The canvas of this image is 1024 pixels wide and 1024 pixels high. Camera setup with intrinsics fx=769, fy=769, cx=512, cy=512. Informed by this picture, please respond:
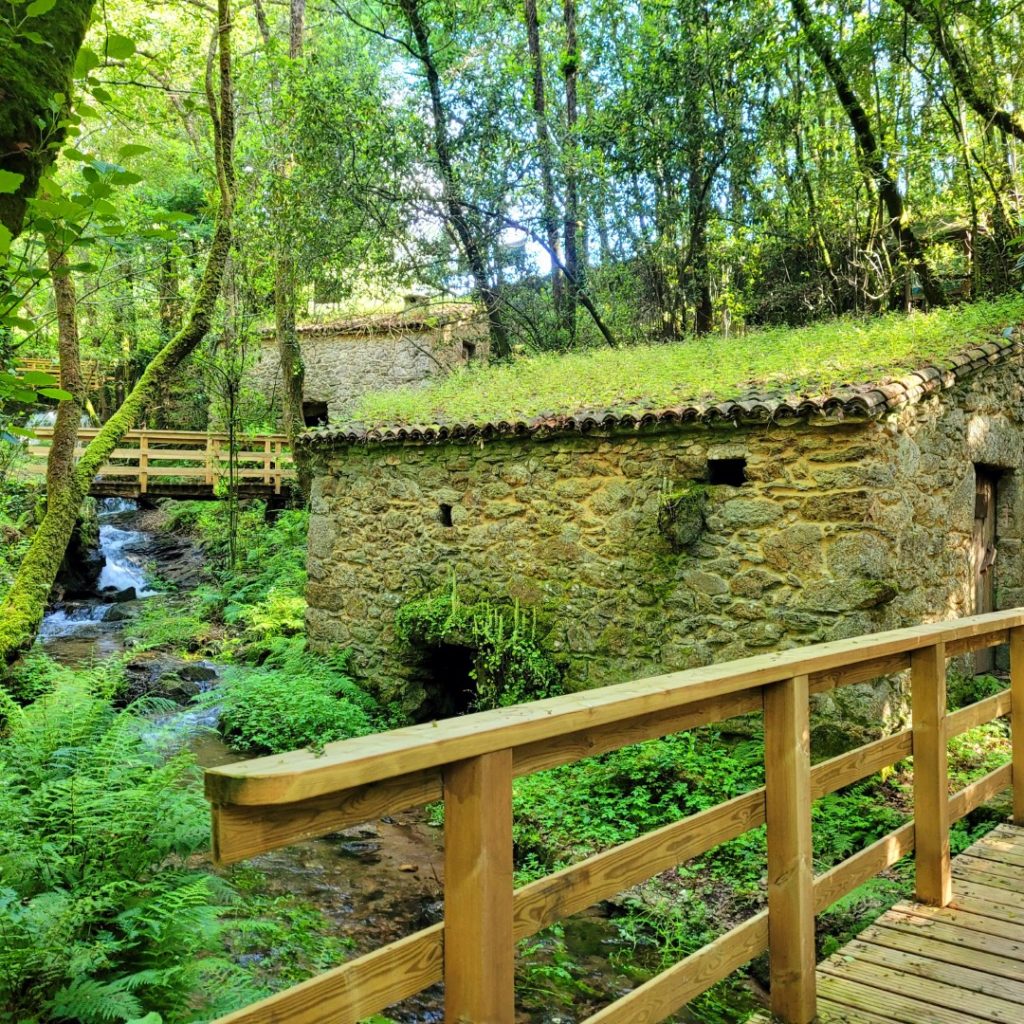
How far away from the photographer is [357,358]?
19.7 meters

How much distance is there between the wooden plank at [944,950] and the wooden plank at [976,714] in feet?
2.35

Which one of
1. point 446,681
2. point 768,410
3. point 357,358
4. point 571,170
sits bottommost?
point 446,681

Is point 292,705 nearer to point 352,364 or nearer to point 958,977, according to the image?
point 958,977

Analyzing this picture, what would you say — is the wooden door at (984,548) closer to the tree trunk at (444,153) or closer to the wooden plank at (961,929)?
the wooden plank at (961,929)

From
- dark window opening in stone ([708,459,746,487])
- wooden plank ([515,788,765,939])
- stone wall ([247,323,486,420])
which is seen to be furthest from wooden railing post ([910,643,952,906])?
stone wall ([247,323,486,420])

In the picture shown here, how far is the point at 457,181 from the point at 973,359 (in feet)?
29.0

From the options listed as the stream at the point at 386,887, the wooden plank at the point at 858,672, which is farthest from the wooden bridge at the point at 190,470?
the wooden plank at the point at 858,672

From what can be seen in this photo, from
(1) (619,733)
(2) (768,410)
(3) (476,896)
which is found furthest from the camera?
(2) (768,410)

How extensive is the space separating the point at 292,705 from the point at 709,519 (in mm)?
4652

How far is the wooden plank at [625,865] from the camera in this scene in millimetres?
1547

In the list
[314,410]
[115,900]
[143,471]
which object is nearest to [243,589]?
[143,471]

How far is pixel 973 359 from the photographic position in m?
6.69

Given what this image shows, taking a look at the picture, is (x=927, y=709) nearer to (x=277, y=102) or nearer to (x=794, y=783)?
(x=794, y=783)

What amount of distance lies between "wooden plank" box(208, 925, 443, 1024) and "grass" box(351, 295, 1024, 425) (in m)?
5.66
